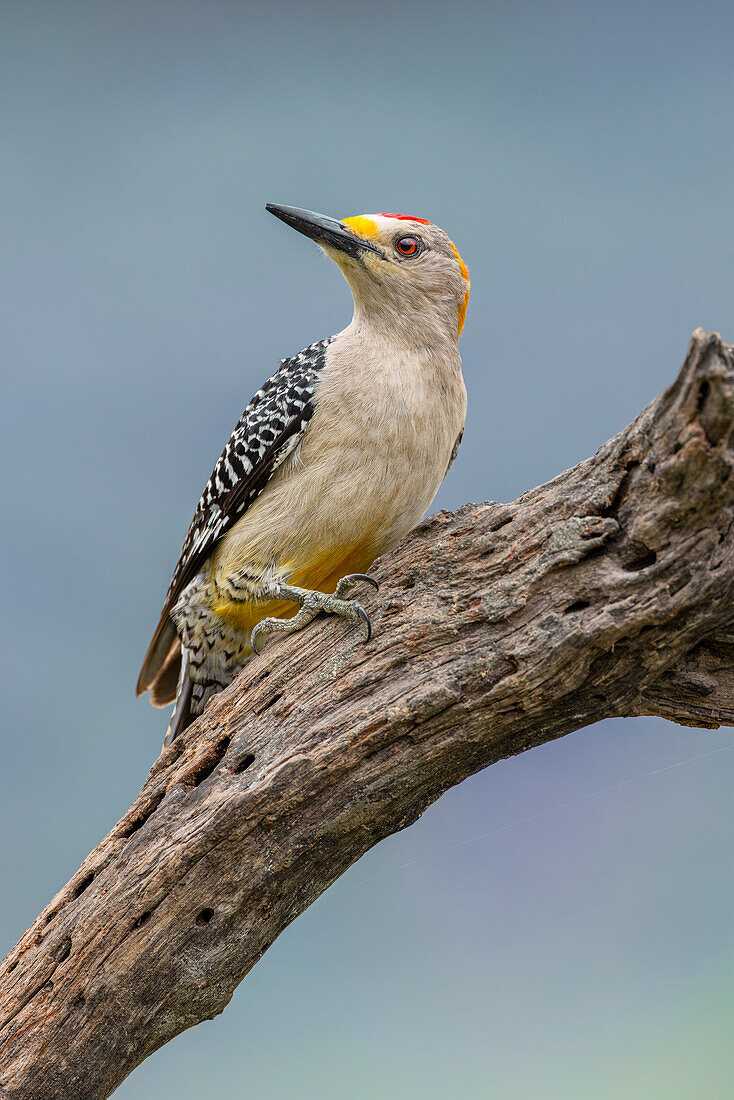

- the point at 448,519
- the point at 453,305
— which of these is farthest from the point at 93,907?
the point at 453,305

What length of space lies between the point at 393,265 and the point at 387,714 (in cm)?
225

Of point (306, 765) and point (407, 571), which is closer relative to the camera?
point (306, 765)

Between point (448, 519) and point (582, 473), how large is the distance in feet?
2.09

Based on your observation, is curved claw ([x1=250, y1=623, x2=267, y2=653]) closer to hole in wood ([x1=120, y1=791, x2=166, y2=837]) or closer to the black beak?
hole in wood ([x1=120, y1=791, x2=166, y2=837])

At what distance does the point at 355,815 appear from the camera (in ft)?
11.0

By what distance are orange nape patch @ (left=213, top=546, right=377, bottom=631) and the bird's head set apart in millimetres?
1101

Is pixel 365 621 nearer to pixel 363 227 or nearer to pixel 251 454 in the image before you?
pixel 251 454

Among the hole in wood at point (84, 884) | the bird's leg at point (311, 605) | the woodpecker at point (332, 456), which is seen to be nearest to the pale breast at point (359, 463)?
the woodpecker at point (332, 456)

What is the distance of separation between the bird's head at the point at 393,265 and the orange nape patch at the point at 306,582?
110 cm

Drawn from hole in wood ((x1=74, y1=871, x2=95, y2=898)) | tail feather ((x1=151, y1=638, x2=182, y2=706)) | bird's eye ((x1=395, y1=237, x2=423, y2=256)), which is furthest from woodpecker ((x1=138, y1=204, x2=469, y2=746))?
hole in wood ((x1=74, y1=871, x2=95, y2=898))

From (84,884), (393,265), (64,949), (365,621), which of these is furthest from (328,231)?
(64,949)

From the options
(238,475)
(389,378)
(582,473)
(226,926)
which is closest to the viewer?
(582,473)

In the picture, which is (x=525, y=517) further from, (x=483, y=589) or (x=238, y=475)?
(x=238, y=475)

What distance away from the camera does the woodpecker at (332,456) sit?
402cm
